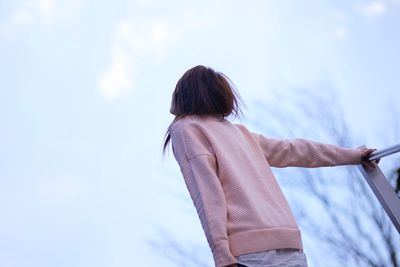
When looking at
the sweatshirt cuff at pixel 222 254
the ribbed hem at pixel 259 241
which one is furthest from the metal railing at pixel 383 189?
the sweatshirt cuff at pixel 222 254

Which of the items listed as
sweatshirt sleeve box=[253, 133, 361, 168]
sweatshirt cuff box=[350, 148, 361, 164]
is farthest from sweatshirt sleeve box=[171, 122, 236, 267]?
sweatshirt cuff box=[350, 148, 361, 164]

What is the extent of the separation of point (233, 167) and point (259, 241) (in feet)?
0.58

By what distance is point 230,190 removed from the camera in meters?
1.25

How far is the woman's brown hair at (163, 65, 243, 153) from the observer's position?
54.6 inches

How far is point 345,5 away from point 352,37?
3.07 feet

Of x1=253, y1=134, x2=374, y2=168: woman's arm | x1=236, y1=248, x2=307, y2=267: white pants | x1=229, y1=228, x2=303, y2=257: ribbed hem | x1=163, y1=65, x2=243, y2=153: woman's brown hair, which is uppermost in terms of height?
x1=163, y1=65, x2=243, y2=153: woman's brown hair

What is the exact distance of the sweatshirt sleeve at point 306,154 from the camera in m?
1.52

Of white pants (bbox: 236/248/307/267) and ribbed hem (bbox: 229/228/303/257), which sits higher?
ribbed hem (bbox: 229/228/303/257)

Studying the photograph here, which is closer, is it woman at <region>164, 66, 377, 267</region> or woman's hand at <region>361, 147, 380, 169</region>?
woman at <region>164, 66, 377, 267</region>

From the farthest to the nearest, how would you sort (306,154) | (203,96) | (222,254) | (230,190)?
(306,154)
(203,96)
(230,190)
(222,254)

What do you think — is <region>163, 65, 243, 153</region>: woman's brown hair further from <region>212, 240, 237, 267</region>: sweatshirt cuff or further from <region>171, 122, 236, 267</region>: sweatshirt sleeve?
<region>212, 240, 237, 267</region>: sweatshirt cuff

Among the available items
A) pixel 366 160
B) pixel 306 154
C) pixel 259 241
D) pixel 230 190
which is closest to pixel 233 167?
pixel 230 190

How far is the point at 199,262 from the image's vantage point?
6.01 m

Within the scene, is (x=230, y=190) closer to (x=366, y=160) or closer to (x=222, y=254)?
(x=222, y=254)
